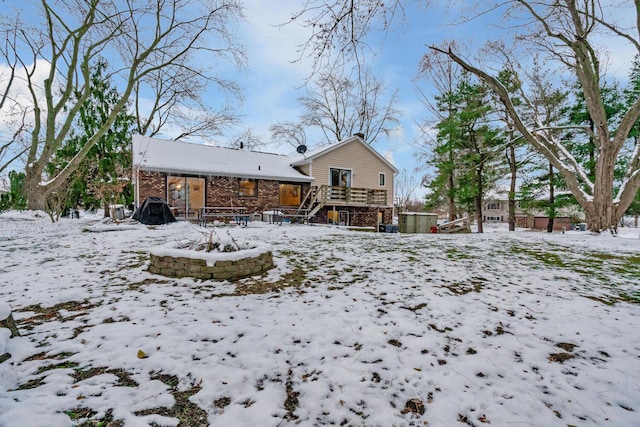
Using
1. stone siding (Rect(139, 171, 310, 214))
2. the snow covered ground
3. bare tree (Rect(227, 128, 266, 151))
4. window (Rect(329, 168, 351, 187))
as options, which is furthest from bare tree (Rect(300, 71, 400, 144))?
the snow covered ground

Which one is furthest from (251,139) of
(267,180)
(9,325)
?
(9,325)

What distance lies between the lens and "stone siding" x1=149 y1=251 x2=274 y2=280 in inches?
152

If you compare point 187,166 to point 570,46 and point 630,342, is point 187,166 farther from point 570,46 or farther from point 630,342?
point 570,46

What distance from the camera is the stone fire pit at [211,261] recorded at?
12.7 feet

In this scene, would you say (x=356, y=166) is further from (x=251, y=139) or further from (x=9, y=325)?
(x=9, y=325)

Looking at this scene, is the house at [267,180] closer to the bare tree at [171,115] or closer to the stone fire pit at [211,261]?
the bare tree at [171,115]

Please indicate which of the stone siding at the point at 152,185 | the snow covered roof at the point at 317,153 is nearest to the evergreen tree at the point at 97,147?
the stone siding at the point at 152,185

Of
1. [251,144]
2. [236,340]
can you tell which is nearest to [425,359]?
[236,340]

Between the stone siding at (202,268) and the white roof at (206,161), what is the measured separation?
30.6ft

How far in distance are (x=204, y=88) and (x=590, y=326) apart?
16.4 meters

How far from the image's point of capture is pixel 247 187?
580 inches

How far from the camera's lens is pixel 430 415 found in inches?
59.0

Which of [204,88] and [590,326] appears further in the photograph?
[204,88]

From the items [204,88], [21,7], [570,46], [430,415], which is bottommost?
[430,415]
